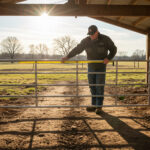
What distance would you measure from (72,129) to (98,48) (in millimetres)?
2152

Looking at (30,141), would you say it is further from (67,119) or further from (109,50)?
(109,50)

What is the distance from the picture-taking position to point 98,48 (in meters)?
4.51

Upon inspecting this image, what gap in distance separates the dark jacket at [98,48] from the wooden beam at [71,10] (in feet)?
4.88

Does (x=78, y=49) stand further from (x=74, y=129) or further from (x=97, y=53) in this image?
(x=74, y=129)

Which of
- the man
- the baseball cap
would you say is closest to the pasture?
the man

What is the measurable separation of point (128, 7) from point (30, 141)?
514 cm

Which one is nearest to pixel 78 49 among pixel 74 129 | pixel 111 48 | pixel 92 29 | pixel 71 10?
pixel 92 29

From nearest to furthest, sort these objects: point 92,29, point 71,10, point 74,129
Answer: point 74,129
point 92,29
point 71,10

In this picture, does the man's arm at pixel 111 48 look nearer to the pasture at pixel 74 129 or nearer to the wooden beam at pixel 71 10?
the pasture at pixel 74 129

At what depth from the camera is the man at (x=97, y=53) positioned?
4439 millimetres

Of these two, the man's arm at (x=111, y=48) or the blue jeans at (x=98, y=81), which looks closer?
the man's arm at (x=111, y=48)

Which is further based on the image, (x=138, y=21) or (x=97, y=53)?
(x=138, y=21)

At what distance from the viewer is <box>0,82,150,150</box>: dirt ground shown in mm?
2898

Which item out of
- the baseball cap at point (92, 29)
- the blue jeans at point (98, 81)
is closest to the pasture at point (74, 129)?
the blue jeans at point (98, 81)
